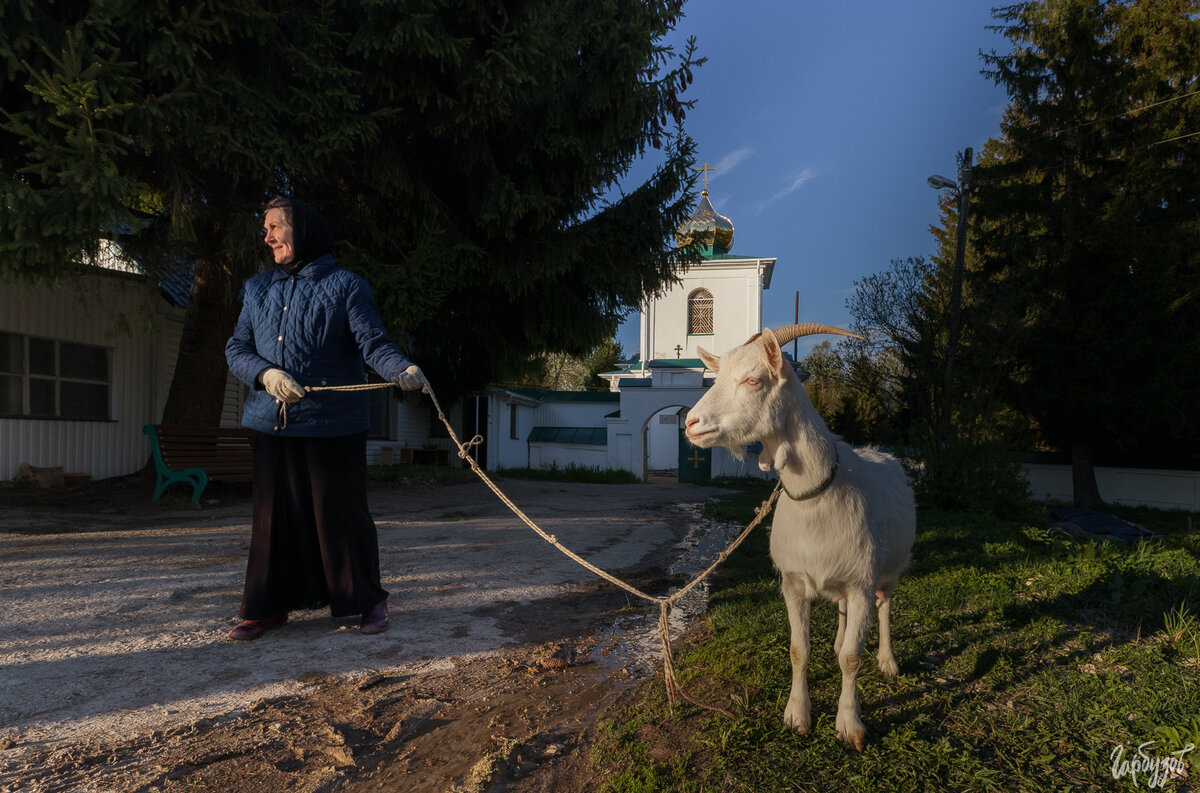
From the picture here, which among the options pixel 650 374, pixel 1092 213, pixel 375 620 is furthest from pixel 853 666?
pixel 650 374

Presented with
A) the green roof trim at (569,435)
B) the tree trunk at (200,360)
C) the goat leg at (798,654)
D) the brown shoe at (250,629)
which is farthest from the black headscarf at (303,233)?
the green roof trim at (569,435)

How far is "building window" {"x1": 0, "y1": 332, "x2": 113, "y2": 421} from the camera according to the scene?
10156mm

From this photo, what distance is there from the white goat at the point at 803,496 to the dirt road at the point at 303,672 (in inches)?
40.4

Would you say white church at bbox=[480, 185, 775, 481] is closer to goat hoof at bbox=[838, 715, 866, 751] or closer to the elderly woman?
the elderly woman

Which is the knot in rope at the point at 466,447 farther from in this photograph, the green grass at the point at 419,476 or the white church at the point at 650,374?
the white church at the point at 650,374

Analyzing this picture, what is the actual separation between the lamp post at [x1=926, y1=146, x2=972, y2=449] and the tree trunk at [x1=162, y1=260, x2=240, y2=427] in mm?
11689

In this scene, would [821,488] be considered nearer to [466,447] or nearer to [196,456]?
→ [466,447]

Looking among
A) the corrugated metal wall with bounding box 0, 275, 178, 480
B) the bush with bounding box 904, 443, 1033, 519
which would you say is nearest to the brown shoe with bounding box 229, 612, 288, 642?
the corrugated metal wall with bounding box 0, 275, 178, 480

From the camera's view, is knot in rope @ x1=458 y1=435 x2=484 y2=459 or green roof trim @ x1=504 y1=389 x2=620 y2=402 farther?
green roof trim @ x1=504 y1=389 x2=620 y2=402

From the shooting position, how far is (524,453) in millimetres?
27594

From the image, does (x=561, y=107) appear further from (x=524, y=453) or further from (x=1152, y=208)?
(x=524, y=453)

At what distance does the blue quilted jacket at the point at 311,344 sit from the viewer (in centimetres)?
375

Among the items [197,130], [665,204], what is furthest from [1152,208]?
[197,130]

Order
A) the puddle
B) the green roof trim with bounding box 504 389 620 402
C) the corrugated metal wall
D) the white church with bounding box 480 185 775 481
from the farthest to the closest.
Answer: the green roof trim with bounding box 504 389 620 402 < the white church with bounding box 480 185 775 481 < the corrugated metal wall < the puddle
